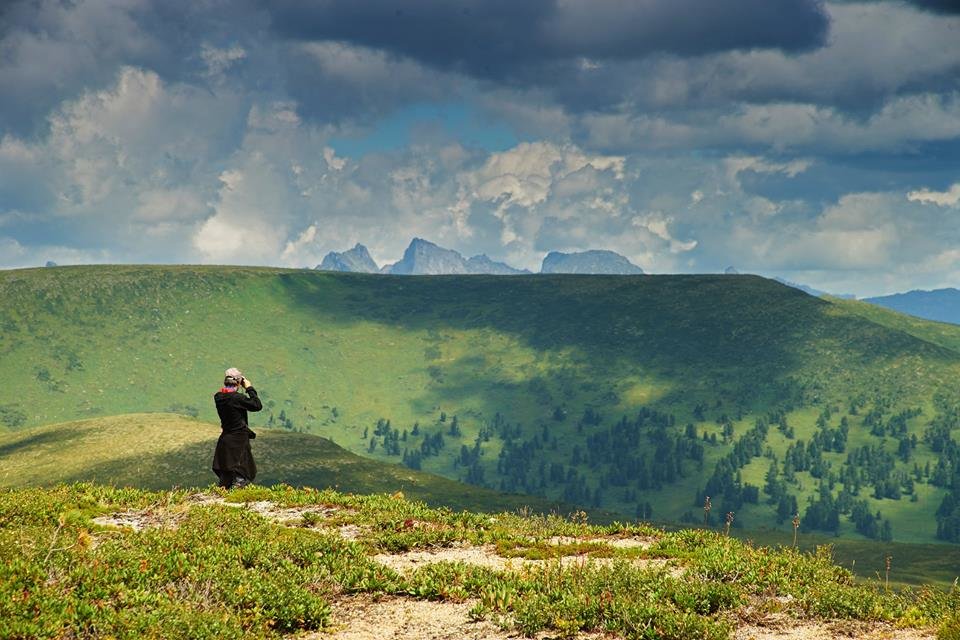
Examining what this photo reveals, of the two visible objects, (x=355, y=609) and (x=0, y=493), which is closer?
(x=355, y=609)

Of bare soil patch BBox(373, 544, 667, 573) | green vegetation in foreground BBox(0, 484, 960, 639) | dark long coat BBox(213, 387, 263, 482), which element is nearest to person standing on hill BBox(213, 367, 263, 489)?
dark long coat BBox(213, 387, 263, 482)

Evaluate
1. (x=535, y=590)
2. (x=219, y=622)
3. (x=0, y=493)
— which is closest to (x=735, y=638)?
(x=535, y=590)

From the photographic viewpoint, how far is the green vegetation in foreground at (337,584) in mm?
17953

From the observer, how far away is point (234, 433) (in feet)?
114

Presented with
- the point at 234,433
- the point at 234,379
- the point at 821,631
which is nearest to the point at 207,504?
the point at 234,433

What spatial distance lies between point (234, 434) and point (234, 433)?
5 cm

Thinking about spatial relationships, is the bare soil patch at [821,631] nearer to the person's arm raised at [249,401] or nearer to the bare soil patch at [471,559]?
the bare soil patch at [471,559]

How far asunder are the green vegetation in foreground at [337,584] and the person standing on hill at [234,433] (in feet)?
20.3

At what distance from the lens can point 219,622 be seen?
58.0ft

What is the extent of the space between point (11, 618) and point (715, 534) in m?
19.9

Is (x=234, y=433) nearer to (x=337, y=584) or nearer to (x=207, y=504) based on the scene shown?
(x=207, y=504)

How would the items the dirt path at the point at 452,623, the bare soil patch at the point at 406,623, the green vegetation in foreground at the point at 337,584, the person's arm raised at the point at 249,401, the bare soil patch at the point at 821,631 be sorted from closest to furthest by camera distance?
the green vegetation in foreground at the point at 337,584, the bare soil patch at the point at 406,623, the dirt path at the point at 452,623, the bare soil patch at the point at 821,631, the person's arm raised at the point at 249,401

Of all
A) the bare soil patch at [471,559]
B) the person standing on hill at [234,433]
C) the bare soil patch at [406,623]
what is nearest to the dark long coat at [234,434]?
the person standing on hill at [234,433]

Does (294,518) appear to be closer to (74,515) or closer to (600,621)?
(74,515)
